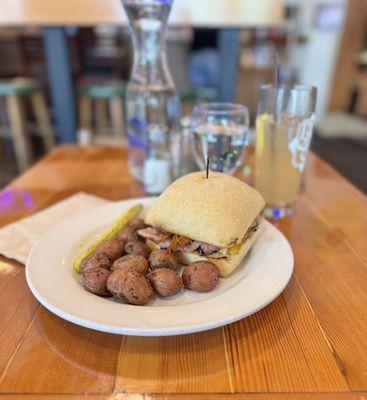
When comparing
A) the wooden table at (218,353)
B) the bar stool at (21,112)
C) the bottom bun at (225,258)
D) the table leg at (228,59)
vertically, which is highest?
the table leg at (228,59)

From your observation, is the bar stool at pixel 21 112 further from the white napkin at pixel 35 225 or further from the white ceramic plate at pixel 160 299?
the white ceramic plate at pixel 160 299

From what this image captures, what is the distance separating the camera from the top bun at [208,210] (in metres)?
0.54

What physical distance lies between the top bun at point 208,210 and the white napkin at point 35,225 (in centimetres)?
25

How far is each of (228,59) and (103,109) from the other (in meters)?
1.16

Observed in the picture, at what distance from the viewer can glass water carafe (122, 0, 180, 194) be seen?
96 centimetres

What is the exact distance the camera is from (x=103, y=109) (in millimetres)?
2596

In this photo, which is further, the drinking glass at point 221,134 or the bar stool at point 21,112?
the bar stool at point 21,112

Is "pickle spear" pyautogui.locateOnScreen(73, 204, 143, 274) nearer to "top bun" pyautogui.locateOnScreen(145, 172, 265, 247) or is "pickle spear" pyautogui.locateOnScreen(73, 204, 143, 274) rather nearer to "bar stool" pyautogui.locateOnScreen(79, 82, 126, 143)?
"top bun" pyautogui.locateOnScreen(145, 172, 265, 247)

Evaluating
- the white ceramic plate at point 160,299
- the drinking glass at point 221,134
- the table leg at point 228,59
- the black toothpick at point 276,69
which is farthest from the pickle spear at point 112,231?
the table leg at point 228,59

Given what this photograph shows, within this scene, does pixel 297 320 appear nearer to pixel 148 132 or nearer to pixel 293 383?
pixel 293 383

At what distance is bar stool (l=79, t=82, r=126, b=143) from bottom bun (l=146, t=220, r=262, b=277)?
4.79 ft

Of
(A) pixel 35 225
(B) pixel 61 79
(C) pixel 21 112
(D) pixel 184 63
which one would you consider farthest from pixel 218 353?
(D) pixel 184 63

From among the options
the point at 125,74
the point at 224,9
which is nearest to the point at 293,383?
the point at 224,9

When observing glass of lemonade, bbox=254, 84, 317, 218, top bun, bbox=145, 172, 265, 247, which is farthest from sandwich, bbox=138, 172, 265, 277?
glass of lemonade, bbox=254, 84, 317, 218
